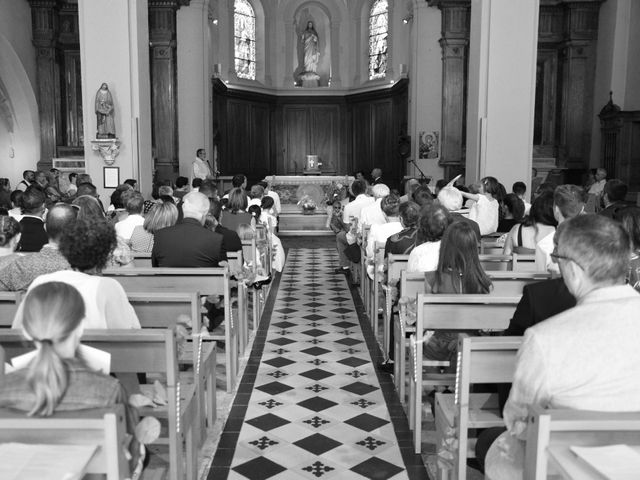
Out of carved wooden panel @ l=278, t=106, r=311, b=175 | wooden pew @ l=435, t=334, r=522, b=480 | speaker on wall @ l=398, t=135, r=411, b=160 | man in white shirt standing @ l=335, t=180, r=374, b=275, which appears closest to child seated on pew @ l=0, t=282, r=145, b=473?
wooden pew @ l=435, t=334, r=522, b=480

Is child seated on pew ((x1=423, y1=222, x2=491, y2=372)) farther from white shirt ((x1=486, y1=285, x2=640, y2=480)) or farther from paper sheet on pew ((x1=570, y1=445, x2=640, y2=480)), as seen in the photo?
paper sheet on pew ((x1=570, y1=445, x2=640, y2=480))

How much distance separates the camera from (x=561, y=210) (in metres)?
4.21

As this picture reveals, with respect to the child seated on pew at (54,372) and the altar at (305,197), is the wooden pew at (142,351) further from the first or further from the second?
the altar at (305,197)

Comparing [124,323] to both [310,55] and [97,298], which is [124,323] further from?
[310,55]

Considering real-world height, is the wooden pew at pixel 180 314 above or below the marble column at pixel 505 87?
below

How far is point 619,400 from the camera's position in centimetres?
193

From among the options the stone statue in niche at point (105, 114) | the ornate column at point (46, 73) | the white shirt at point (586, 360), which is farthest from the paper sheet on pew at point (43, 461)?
the ornate column at point (46, 73)

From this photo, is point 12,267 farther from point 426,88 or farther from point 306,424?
point 426,88

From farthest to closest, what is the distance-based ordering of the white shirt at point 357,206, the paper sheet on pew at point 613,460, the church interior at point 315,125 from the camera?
1. the white shirt at point 357,206
2. the church interior at point 315,125
3. the paper sheet on pew at point 613,460

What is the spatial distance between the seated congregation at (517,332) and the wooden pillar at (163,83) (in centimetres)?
978

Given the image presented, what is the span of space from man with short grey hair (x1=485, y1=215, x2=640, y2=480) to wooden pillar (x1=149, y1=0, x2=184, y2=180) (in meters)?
13.4

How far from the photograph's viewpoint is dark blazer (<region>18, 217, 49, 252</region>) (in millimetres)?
5590

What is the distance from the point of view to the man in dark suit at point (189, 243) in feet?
15.4

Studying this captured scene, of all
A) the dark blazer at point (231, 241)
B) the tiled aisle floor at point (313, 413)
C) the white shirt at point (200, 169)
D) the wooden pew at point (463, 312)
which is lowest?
the tiled aisle floor at point (313, 413)
